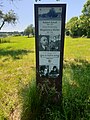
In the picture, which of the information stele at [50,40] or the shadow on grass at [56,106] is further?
the information stele at [50,40]

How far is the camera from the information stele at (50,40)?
15.0 feet

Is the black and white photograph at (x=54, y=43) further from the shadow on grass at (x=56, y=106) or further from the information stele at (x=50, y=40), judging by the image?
the shadow on grass at (x=56, y=106)

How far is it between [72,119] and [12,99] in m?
1.91

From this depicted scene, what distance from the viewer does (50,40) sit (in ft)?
15.3

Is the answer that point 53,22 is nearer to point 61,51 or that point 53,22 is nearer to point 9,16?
point 61,51

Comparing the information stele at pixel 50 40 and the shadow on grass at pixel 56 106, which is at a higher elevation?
the information stele at pixel 50 40

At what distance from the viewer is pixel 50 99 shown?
489cm

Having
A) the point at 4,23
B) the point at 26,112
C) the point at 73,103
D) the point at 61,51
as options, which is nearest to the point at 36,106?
the point at 26,112

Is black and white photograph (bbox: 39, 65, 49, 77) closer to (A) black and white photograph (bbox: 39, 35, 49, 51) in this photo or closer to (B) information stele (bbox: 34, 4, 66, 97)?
(B) information stele (bbox: 34, 4, 66, 97)

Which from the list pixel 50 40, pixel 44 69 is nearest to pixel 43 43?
pixel 50 40

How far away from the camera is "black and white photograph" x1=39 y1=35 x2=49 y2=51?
4660mm

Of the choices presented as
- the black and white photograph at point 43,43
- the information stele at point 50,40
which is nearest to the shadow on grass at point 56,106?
the information stele at point 50,40

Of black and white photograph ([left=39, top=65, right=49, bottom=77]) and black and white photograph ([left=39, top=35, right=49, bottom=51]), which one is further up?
black and white photograph ([left=39, top=35, right=49, bottom=51])

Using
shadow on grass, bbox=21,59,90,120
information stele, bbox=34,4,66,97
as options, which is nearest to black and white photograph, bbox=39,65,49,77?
information stele, bbox=34,4,66,97
